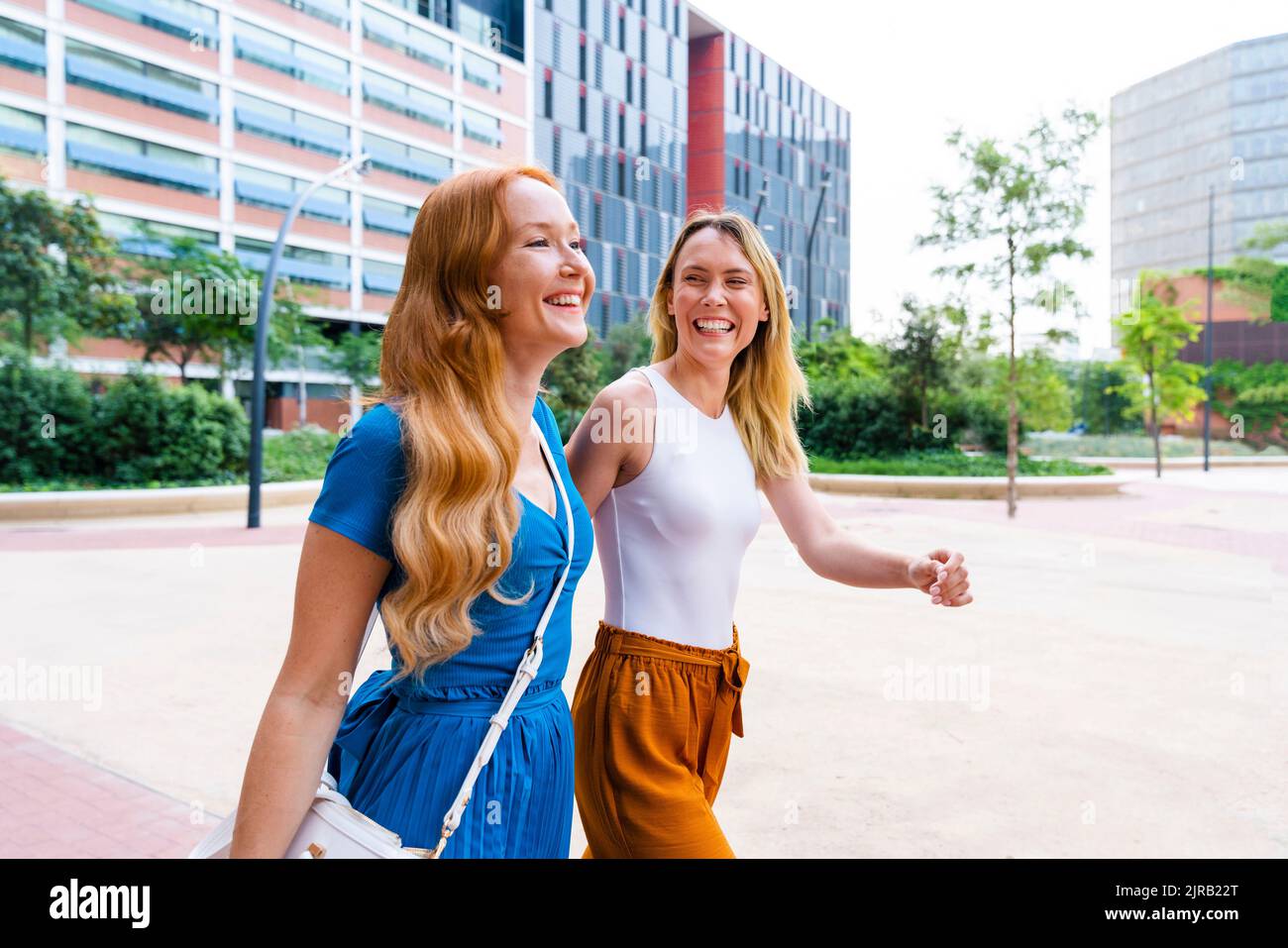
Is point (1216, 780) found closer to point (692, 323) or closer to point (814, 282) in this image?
point (692, 323)

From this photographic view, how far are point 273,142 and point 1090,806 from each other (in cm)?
4415

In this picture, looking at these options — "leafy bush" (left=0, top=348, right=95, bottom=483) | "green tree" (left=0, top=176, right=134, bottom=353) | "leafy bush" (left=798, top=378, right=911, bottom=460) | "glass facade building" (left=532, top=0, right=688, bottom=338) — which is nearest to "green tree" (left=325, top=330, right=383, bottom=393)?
"green tree" (left=0, top=176, right=134, bottom=353)

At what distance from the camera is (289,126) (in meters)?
42.1

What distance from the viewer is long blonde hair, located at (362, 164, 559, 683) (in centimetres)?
141

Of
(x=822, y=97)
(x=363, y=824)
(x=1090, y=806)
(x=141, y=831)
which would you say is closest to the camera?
(x=363, y=824)

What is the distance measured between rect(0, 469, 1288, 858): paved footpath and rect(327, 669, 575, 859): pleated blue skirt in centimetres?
210

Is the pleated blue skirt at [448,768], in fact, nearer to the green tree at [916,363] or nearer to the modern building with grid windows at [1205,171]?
the green tree at [916,363]

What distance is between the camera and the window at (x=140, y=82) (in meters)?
35.8

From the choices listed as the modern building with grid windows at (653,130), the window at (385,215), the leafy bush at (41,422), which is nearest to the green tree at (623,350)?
the modern building with grid windows at (653,130)

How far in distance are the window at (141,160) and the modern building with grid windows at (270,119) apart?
56 millimetres

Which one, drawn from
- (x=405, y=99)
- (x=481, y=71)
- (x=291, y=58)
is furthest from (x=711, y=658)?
→ (x=481, y=71)

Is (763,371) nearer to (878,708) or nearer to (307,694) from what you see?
(307,694)

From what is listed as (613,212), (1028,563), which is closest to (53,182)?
(613,212)

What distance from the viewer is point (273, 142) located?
41719 millimetres
